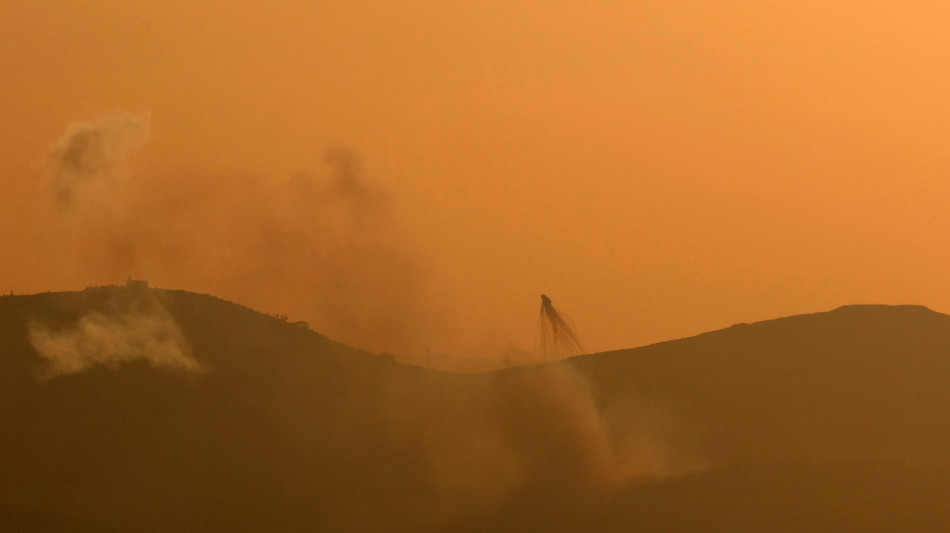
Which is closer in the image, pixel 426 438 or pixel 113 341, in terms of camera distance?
pixel 113 341

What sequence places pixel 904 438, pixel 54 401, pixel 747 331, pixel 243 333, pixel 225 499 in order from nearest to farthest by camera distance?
1. pixel 225 499
2. pixel 54 401
3. pixel 243 333
4. pixel 904 438
5. pixel 747 331

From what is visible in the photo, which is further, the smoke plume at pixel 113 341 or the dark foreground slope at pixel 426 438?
the smoke plume at pixel 113 341

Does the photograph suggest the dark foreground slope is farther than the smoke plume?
No

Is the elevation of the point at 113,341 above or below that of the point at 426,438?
above

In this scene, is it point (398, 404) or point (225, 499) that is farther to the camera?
point (398, 404)

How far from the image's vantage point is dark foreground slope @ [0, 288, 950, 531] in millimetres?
63719

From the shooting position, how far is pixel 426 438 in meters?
75.2

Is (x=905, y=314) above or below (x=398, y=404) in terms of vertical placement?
above

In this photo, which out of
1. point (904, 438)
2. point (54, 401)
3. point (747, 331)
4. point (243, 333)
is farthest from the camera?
point (747, 331)

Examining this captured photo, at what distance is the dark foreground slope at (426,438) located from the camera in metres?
63.7

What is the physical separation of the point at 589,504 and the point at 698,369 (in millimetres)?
28798

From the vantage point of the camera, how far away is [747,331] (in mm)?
98375

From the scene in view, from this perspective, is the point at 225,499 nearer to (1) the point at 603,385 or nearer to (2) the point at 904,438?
(1) the point at 603,385

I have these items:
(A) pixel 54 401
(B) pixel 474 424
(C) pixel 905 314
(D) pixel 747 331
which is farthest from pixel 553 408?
(C) pixel 905 314
